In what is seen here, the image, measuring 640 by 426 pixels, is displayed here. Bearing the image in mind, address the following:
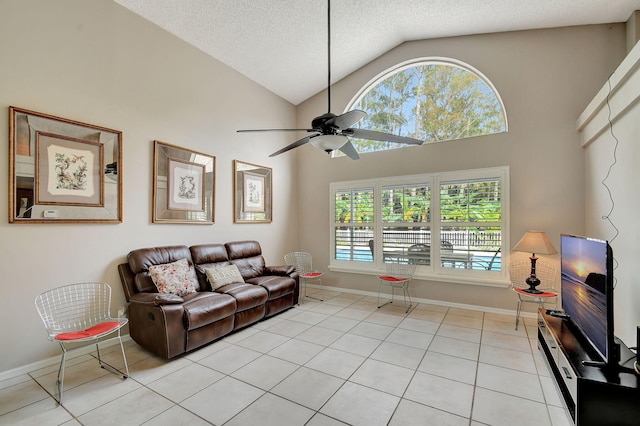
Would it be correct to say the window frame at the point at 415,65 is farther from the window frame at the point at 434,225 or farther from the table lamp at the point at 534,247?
the table lamp at the point at 534,247

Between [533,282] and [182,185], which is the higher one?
[182,185]

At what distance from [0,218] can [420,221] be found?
498 centimetres

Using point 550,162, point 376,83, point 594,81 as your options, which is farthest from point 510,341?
point 376,83

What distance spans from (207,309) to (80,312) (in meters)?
1.26

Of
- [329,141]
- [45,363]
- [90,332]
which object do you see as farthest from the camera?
[329,141]

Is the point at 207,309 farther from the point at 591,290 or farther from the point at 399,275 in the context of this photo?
Answer: the point at 591,290

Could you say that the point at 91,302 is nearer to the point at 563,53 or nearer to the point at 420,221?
the point at 420,221

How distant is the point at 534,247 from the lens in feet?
11.7

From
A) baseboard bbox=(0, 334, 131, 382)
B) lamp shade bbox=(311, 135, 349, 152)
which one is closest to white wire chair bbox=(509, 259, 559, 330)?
lamp shade bbox=(311, 135, 349, 152)

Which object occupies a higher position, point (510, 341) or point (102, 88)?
point (102, 88)

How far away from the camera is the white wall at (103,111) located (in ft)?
8.45

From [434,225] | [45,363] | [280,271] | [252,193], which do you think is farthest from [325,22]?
[45,363]

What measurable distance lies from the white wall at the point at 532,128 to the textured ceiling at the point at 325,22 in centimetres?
21

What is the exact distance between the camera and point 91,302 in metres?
3.05
